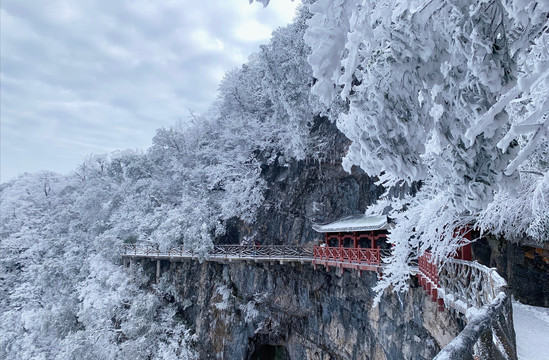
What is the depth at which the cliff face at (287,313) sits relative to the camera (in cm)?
1213

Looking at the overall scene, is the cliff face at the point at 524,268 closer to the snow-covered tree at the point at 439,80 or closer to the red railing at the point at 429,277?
the red railing at the point at 429,277

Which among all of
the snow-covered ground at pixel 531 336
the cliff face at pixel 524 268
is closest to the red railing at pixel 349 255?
the cliff face at pixel 524 268

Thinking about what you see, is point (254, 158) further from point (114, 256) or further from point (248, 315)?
point (114, 256)

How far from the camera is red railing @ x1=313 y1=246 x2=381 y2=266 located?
1125 cm

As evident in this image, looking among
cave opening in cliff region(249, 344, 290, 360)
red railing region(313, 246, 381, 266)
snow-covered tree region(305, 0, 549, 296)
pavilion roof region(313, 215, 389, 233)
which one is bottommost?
cave opening in cliff region(249, 344, 290, 360)

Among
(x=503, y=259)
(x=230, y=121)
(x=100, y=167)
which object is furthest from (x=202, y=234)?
(x=100, y=167)

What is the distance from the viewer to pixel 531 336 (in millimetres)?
4977

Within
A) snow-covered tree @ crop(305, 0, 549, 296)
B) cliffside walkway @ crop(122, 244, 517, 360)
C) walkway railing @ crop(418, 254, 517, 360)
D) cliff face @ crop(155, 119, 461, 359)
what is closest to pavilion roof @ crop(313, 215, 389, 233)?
cliff face @ crop(155, 119, 461, 359)

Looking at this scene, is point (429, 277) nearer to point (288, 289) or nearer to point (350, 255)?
point (350, 255)

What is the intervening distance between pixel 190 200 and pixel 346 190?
9.64 metres

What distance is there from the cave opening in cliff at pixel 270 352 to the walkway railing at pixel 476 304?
38.3 feet

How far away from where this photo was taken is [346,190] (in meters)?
16.2

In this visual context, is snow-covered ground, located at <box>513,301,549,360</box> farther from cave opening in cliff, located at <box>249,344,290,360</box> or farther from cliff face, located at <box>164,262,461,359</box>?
cave opening in cliff, located at <box>249,344,290,360</box>

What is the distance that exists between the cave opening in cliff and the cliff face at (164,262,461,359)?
0.17 ft
